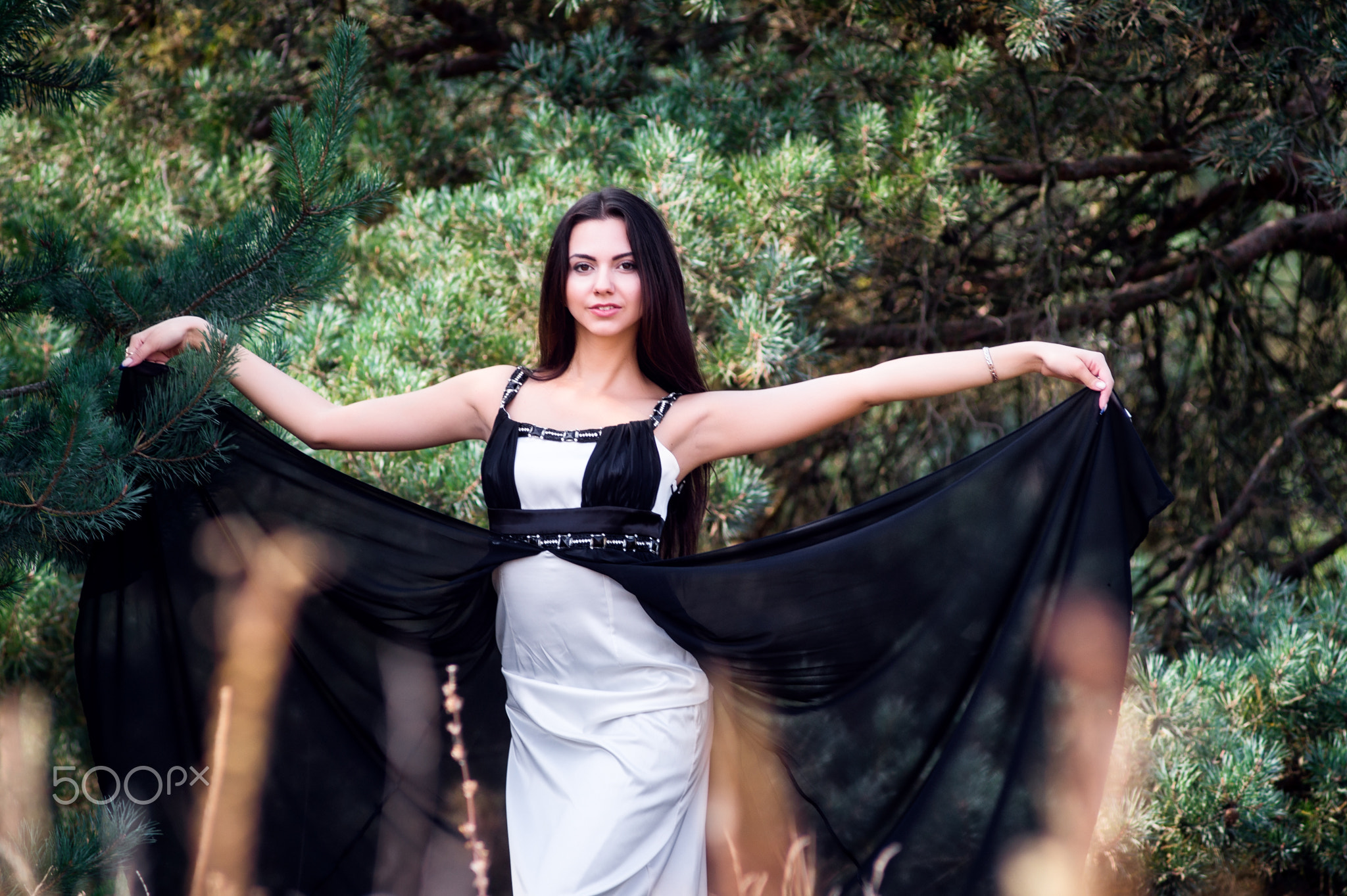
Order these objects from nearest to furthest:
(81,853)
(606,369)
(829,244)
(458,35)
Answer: (81,853), (606,369), (829,244), (458,35)

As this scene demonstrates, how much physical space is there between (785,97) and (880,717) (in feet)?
7.64

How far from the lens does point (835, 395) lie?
84.0 inches

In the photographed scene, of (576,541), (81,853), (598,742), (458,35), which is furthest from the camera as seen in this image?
(458,35)

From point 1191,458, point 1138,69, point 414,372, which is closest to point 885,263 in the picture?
point 1138,69

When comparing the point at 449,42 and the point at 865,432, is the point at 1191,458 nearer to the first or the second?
the point at 865,432

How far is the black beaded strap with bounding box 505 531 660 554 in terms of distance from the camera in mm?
2051

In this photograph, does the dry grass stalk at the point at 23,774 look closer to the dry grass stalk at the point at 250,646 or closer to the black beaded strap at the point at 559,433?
the dry grass stalk at the point at 250,646

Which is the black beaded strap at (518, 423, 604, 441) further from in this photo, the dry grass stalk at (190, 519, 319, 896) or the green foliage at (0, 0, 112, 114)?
the green foliage at (0, 0, 112, 114)

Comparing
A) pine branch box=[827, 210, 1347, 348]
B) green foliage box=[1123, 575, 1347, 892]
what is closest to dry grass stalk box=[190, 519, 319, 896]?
green foliage box=[1123, 575, 1347, 892]

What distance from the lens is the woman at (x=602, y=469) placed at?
1945mm

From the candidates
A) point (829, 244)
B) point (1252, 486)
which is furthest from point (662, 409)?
point (1252, 486)

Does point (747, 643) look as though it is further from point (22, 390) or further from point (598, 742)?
point (22, 390)

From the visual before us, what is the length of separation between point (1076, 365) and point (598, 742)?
1050 millimetres

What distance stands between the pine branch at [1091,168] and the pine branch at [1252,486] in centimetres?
94
